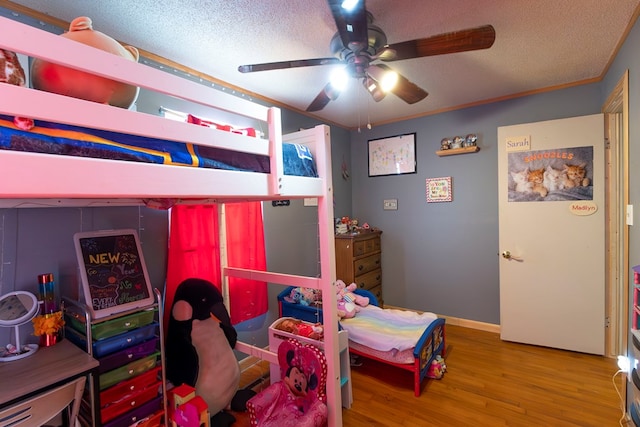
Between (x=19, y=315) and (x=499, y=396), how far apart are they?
281 centimetres

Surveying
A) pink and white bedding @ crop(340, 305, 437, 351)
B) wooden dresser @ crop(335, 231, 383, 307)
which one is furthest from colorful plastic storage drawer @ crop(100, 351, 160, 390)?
wooden dresser @ crop(335, 231, 383, 307)

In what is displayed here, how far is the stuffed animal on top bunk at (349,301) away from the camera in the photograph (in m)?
2.65

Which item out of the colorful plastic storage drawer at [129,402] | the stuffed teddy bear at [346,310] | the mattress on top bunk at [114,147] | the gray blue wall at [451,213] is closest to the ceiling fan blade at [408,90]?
the mattress on top bunk at [114,147]

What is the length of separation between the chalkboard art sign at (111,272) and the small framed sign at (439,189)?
2901mm

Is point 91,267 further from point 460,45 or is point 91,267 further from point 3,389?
point 460,45

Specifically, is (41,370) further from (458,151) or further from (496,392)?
(458,151)

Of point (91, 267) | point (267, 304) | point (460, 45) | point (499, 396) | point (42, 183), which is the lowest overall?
point (499, 396)

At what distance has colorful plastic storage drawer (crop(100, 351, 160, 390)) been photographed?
1.45m

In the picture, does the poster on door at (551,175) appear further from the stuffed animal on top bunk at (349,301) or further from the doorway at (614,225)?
the stuffed animal on top bunk at (349,301)

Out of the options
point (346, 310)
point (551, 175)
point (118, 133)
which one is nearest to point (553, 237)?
point (551, 175)

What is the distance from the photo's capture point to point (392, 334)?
2326 mm

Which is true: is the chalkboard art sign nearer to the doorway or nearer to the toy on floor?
the toy on floor

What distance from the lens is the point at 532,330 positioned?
2.81 metres

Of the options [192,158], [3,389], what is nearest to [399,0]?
[192,158]
